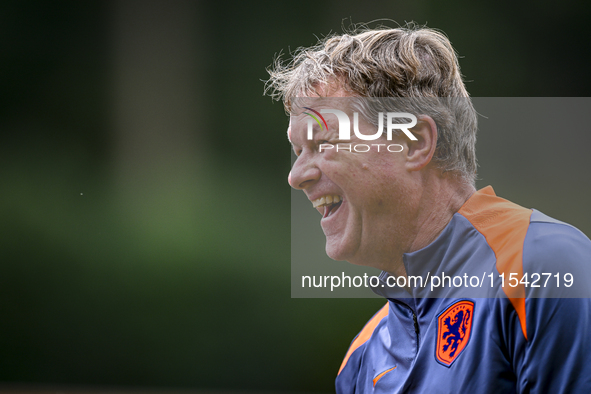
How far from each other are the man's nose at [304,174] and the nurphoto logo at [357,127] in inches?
1.6

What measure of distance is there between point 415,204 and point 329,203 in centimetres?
16

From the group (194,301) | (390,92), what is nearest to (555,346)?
(390,92)

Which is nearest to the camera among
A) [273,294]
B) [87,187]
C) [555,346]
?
[555,346]

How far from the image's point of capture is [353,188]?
0.84 metres

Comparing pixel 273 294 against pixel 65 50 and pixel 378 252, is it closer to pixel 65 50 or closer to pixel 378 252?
pixel 378 252

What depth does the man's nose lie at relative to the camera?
0.87 metres

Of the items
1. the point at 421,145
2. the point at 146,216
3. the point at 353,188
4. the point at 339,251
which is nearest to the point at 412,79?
the point at 421,145

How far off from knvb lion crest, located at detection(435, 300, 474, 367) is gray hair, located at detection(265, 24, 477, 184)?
246mm

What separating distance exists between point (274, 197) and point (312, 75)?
3.90ft

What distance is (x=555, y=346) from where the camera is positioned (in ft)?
2.00

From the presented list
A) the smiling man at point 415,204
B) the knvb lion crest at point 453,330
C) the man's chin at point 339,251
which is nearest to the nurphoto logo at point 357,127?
the smiling man at point 415,204

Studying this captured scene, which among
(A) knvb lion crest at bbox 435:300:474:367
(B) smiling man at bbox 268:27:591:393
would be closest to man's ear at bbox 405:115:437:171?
(B) smiling man at bbox 268:27:591:393

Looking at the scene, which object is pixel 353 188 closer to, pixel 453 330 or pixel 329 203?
pixel 329 203

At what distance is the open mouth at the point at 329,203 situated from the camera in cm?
87
